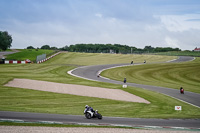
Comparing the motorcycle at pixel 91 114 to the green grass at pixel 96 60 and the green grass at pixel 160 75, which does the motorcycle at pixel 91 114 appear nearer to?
the green grass at pixel 160 75

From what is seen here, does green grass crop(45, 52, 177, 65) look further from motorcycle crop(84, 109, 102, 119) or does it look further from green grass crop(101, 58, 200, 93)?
motorcycle crop(84, 109, 102, 119)

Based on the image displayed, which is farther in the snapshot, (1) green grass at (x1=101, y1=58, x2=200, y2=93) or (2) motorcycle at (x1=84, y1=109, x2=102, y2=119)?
(1) green grass at (x1=101, y1=58, x2=200, y2=93)

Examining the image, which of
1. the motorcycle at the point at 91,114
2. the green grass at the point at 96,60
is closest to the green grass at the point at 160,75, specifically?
the green grass at the point at 96,60

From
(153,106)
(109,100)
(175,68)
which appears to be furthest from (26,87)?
(175,68)

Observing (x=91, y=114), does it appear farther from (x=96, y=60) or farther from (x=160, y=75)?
(x=96, y=60)

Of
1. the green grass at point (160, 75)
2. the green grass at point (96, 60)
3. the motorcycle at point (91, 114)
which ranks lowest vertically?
the green grass at point (160, 75)

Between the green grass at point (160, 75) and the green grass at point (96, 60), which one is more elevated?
the green grass at point (96, 60)

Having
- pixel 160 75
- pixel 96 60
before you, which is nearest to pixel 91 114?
pixel 160 75

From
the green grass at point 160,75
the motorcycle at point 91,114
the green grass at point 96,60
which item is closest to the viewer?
the motorcycle at point 91,114

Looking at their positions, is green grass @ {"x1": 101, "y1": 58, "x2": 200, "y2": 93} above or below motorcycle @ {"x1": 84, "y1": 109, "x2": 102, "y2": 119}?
below

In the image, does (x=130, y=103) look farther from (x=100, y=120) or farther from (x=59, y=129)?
(x=59, y=129)

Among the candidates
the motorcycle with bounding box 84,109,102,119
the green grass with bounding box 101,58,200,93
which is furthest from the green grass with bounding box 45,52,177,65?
the motorcycle with bounding box 84,109,102,119

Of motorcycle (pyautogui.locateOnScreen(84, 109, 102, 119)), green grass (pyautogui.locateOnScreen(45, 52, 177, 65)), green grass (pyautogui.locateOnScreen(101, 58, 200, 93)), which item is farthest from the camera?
green grass (pyautogui.locateOnScreen(45, 52, 177, 65))

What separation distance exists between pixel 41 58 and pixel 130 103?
70.2 metres
